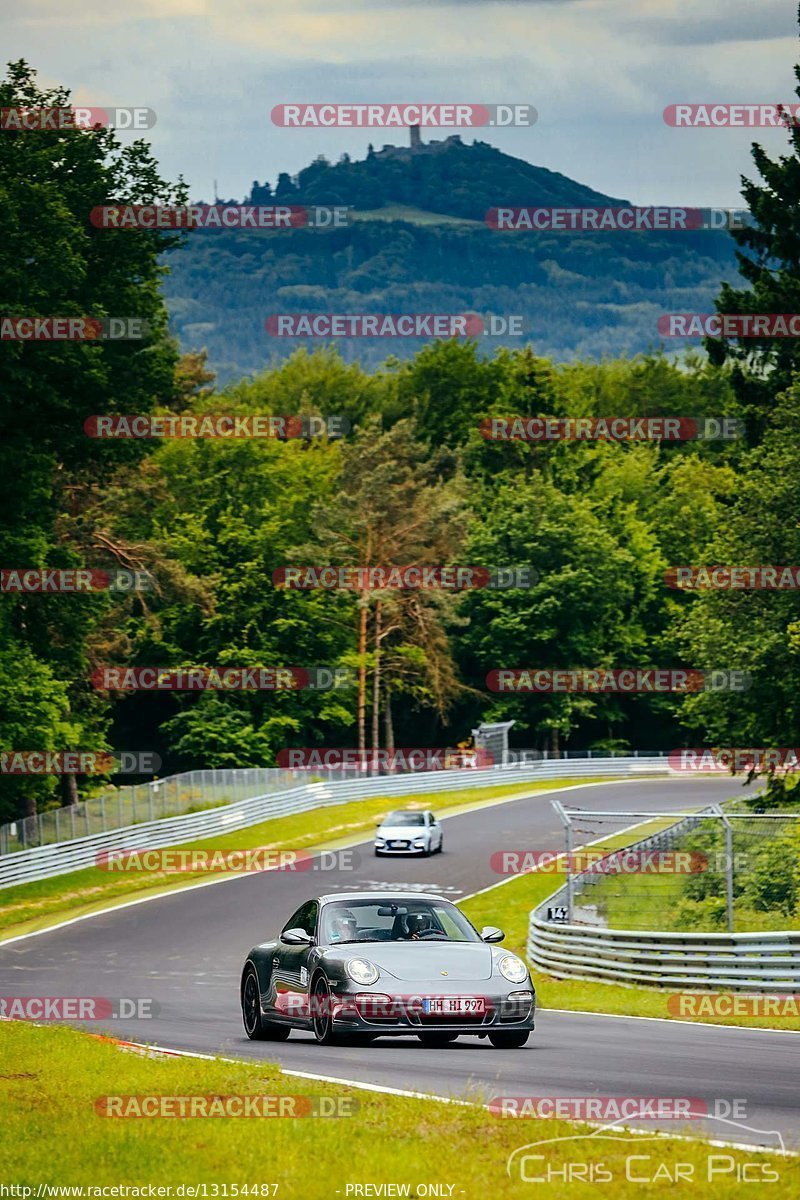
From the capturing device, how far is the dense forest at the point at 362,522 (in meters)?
43.3

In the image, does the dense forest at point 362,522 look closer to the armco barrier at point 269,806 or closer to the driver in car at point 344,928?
the armco barrier at point 269,806

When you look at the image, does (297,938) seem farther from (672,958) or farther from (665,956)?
(665,956)

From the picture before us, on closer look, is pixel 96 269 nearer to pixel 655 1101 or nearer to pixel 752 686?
pixel 752 686

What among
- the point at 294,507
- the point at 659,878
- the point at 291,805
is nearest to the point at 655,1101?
the point at 659,878

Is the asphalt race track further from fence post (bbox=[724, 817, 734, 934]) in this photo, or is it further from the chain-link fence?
the chain-link fence

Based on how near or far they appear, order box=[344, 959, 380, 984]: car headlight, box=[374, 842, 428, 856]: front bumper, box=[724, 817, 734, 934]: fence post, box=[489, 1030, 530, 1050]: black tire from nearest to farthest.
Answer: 1. box=[344, 959, 380, 984]: car headlight
2. box=[489, 1030, 530, 1050]: black tire
3. box=[724, 817, 734, 934]: fence post
4. box=[374, 842, 428, 856]: front bumper

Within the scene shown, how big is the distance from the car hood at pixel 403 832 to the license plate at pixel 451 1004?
116 ft

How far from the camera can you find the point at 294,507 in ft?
286

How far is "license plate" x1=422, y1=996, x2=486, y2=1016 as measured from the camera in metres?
14.6

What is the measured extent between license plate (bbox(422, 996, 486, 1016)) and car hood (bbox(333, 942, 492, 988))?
6.4 inches

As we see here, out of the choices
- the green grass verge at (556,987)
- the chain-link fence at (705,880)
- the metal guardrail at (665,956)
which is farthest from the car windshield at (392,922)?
the chain-link fence at (705,880)

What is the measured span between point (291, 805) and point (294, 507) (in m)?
28.0

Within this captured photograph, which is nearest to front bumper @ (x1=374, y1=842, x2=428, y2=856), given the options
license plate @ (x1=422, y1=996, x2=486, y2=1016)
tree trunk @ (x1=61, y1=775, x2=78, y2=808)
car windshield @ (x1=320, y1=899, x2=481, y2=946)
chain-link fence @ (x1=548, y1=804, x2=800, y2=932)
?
tree trunk @ (x1=61, y1=775, x2=78, y2=808)

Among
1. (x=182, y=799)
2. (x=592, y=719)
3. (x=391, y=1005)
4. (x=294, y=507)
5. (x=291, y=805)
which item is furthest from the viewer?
(x=592, y=719)
